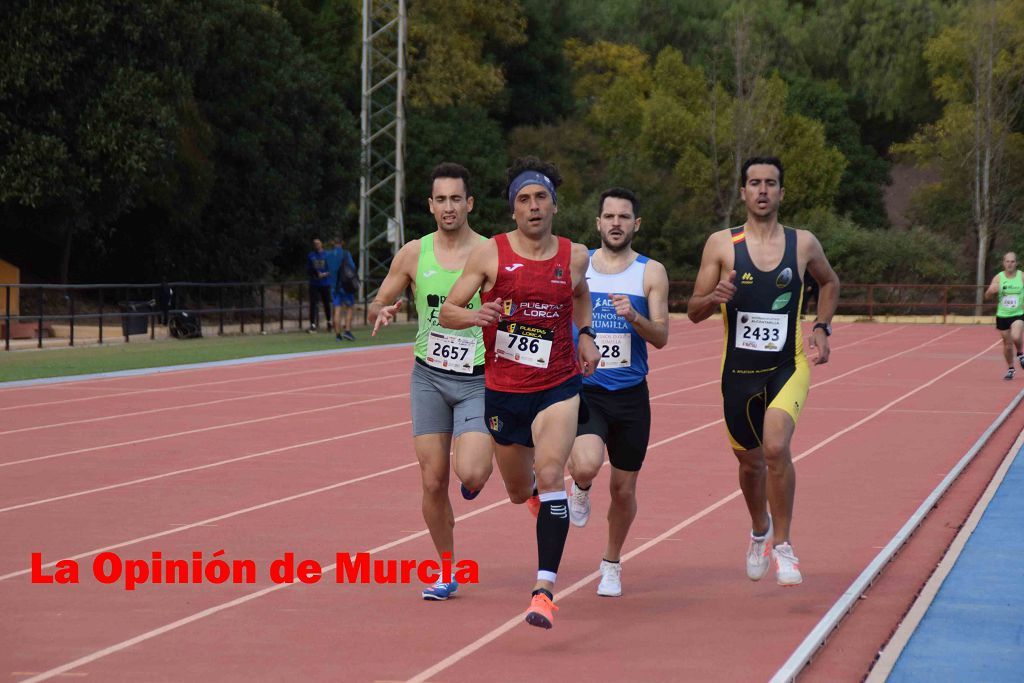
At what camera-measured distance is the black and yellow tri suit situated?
752cm

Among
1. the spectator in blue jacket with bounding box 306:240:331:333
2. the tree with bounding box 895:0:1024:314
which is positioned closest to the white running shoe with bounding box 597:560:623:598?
the spectator in blue jacket with bounding box 306:240:331:333

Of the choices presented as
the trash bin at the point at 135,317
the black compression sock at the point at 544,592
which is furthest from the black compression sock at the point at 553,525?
the trash bin at the point at 135,317

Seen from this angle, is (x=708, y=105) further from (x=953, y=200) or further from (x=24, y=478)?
(x=24, y=478)

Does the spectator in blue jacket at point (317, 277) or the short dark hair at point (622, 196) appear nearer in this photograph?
the short dark hair at point (622, 196)

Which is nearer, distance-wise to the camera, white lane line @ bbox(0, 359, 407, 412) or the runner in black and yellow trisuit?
the runner in black and yellow trisuit

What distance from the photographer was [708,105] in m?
62.6

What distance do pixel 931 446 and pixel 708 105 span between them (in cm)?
4984

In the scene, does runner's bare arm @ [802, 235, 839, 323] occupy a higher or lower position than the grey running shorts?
higher

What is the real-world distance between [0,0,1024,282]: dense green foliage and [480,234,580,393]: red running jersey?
25862mm

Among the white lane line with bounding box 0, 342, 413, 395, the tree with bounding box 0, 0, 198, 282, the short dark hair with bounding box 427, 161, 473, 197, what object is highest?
the tree with bounding box 0, 0, 198, 282

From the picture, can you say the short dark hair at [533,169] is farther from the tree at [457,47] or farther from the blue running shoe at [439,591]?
the tree at [457,47]

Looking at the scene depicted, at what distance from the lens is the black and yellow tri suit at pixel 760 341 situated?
24.7 ft

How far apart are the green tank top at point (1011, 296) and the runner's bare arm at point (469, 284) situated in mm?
17289

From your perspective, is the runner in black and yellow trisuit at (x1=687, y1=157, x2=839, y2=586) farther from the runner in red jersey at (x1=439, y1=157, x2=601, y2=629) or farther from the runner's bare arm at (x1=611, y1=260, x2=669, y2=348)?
the runner in red jersey at (x1=439, y1=157, x2=601, y2=629)
